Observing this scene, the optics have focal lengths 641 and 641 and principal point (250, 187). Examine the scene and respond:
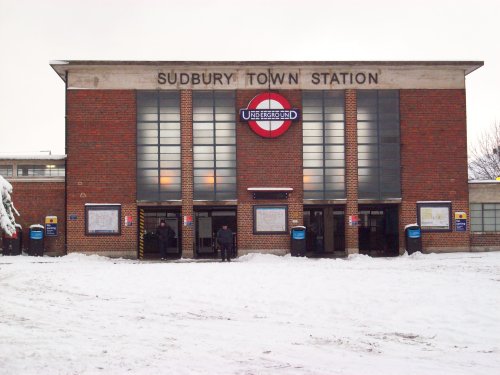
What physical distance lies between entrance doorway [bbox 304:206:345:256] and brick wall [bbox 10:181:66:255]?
12.3 metres

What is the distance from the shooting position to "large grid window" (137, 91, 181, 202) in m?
30.6

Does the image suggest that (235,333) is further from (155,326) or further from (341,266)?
(341,266)

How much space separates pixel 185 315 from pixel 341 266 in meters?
12.5

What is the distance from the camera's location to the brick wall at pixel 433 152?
31.0 meters

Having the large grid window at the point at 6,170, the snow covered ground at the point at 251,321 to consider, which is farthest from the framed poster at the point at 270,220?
the large grid window at the point at 6,170

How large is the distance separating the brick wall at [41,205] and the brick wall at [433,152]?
53.7 feet

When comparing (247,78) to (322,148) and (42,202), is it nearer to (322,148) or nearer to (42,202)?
(322,148)

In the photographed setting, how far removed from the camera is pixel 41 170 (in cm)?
3161

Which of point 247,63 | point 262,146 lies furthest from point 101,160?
point 247,63

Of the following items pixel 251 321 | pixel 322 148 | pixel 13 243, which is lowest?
pixel 251 321

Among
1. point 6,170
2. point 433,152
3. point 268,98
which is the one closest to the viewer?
point 268,98

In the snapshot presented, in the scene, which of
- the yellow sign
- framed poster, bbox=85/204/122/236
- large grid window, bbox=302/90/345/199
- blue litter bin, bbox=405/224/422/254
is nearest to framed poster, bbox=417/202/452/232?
blue litter bin, bbox=405/224/422/254

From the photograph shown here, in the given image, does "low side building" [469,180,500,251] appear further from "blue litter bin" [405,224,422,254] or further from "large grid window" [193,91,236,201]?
"large grid window" [193,91,236,201]

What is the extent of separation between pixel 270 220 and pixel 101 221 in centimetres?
797
